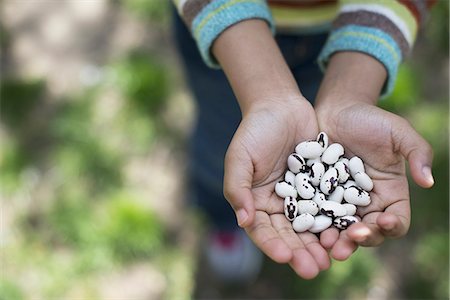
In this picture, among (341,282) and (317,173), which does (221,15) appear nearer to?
(317,173)

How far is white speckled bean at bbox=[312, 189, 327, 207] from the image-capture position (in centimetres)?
107

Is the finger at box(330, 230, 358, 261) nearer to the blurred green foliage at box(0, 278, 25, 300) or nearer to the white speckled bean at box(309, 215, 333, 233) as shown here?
the white speckled bean at box(309, 215, 333, 233)

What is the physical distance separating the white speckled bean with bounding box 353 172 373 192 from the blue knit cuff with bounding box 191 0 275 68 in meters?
0.28

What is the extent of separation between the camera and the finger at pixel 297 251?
890mm

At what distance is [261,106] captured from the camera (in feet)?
3.30

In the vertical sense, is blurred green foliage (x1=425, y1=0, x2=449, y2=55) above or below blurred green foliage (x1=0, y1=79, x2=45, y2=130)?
below

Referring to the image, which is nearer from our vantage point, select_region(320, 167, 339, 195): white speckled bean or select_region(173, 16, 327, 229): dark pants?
select_region(320, 167, 339, 195): white speckled bean

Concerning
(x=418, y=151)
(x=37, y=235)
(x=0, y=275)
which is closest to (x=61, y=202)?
(x=37, y=235)

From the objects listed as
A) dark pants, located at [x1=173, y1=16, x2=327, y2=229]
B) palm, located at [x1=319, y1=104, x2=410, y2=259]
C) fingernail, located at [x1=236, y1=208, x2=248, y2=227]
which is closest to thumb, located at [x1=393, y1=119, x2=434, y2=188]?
palm, located at [x1=319, y1=104, x2=410, y2=259]

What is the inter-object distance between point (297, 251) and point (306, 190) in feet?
0.54

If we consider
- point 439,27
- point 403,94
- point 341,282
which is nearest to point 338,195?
point 341,282

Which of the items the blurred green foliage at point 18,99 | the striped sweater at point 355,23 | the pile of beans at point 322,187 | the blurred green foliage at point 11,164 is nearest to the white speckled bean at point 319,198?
the pile of beans at point 322,187

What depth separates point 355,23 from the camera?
1082 millimetres

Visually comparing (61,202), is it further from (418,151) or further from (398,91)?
(418,151)
